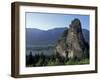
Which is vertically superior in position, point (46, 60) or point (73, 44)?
point (73, 44)

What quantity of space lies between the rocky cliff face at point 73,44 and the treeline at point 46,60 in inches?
1.5

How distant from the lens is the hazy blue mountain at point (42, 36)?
6.57 ft

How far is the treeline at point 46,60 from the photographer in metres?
2.01

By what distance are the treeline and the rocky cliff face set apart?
0.04 meters

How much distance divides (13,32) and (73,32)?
1.77ft

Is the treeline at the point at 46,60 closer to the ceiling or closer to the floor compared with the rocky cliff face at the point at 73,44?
closer to the floor

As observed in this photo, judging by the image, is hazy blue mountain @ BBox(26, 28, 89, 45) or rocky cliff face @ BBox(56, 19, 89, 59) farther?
rocky cliff face @ BBox(56, 19, 89, 59)

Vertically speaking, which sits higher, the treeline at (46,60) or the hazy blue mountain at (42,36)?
the hazy blue mountain at (42,36)

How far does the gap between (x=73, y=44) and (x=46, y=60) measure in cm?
28

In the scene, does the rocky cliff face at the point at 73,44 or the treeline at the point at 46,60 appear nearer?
the treeline at the point at 46,60

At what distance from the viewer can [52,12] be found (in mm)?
2074

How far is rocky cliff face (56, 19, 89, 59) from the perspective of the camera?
6.98ft

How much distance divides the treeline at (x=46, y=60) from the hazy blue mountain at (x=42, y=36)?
10 centimetres

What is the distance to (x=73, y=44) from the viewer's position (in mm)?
2168
